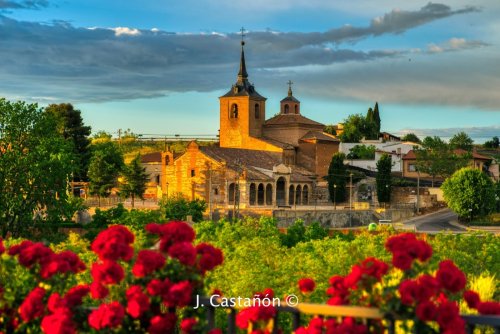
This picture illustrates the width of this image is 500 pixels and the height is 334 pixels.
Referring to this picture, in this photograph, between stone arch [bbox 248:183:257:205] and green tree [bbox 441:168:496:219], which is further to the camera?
stone arch [bbox 248:183:257:205]

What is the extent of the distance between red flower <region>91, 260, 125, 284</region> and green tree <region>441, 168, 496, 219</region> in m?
63.2

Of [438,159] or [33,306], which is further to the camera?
[438,159]

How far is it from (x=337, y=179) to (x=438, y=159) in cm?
1521

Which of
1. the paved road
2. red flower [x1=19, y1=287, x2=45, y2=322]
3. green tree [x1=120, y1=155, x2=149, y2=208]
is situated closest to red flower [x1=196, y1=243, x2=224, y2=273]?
red flower [x1=19, y1=287, x2=45, y2=322]

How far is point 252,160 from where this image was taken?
76750mm

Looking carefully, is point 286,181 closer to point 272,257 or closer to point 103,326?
point 272,257

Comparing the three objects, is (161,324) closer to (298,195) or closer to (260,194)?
(260,194)

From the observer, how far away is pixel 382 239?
22.8m

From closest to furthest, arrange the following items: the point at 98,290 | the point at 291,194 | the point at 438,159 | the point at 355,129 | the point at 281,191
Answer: the point at 98,290, the point at 281,191, the point at 291,194, the point at 438,159, the point at 355,129

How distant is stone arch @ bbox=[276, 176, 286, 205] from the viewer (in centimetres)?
7412

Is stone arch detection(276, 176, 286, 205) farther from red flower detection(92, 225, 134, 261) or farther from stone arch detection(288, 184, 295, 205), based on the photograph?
red flower detection(92, 225, 134, 261)

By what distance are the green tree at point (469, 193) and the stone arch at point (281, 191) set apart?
14.5 m

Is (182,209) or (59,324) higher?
(59,324)

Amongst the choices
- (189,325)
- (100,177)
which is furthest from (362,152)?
(189,325)
